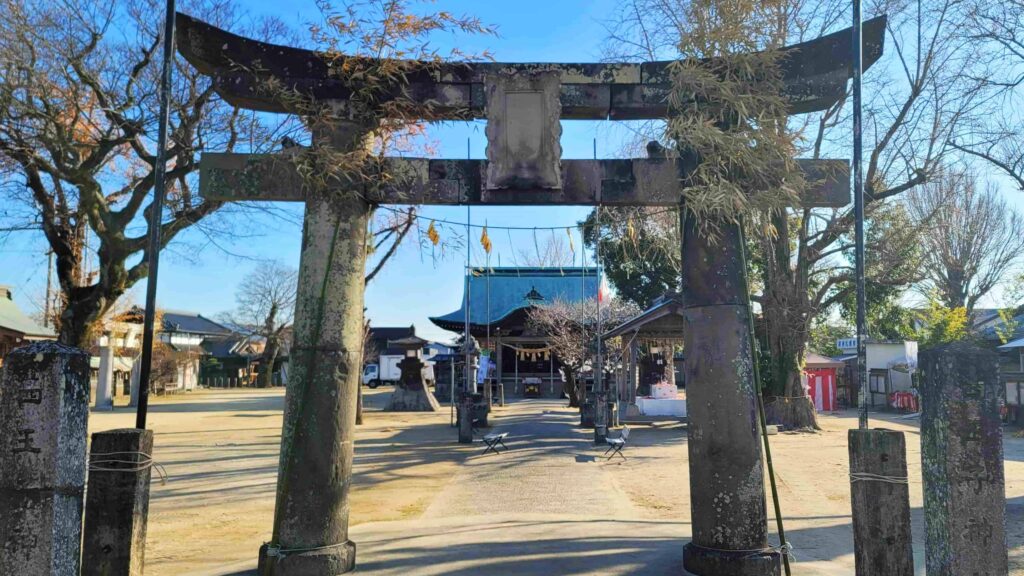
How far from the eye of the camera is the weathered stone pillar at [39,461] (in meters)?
3.62

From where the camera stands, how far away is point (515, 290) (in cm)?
3709

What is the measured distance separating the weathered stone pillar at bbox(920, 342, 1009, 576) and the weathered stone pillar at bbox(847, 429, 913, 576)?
48 centimetres

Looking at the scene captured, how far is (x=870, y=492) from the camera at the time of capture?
4.77 m

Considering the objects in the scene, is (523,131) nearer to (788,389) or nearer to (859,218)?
(859,218)

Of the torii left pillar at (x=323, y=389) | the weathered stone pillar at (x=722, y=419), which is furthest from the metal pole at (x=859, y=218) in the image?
the torii left pillar at (x=323, y=389)

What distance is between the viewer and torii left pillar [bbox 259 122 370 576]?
5301 mm

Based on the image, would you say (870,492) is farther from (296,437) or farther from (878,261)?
(878,261)

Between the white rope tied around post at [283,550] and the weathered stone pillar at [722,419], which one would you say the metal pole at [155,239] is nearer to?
the white rope tied around post at [283,550]

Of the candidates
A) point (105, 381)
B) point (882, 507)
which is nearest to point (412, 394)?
point (105, 381)

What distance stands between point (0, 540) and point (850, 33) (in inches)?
264

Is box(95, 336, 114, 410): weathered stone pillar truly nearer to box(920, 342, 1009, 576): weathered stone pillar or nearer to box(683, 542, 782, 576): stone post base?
box(683, 542, 782, 576): stone post base

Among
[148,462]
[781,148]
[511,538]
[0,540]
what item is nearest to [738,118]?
[781,148]

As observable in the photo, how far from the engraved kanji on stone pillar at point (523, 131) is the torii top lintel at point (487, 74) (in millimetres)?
114

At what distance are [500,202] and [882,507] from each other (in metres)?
3.62
